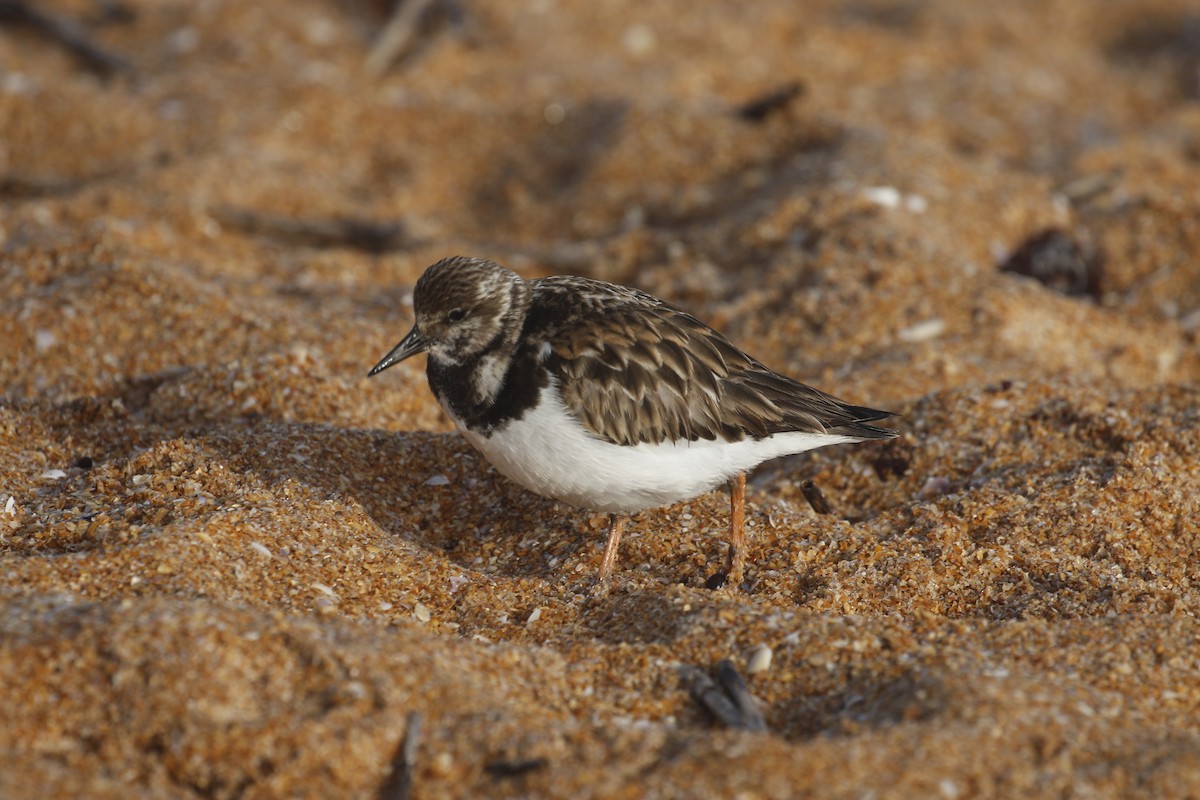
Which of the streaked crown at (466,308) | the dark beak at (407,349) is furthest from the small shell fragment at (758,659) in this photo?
the dark beak at (407,349)

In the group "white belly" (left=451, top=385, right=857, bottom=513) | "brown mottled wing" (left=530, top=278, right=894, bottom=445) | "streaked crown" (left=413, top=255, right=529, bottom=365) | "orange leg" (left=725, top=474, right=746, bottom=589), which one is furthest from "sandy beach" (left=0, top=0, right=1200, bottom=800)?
"streaked crown" (left=413, top=255, right=529, bottom=365)

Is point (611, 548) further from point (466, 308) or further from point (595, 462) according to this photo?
point (466, 308)

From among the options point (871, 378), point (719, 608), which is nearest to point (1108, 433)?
point (871, 378)

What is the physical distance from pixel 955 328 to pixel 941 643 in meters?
2.64

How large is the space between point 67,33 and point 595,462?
645cm

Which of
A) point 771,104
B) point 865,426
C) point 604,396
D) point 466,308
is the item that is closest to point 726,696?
point 604,396

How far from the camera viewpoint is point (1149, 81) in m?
9.66

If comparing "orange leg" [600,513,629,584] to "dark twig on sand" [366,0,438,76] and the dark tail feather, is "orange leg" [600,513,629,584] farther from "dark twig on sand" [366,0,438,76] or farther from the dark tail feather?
"dark twig on sand" [366,0,438,76]

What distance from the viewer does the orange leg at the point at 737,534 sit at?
3992mm

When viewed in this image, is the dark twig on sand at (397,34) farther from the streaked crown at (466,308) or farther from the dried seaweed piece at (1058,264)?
the streaked crown at (466,308)

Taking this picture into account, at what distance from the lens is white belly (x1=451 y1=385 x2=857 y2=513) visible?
3797 mm

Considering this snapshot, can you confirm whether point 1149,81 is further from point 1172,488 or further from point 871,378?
point 1172,488

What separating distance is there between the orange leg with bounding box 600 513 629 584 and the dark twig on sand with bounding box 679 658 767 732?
2.17ft

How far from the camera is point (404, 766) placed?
2920 mm
